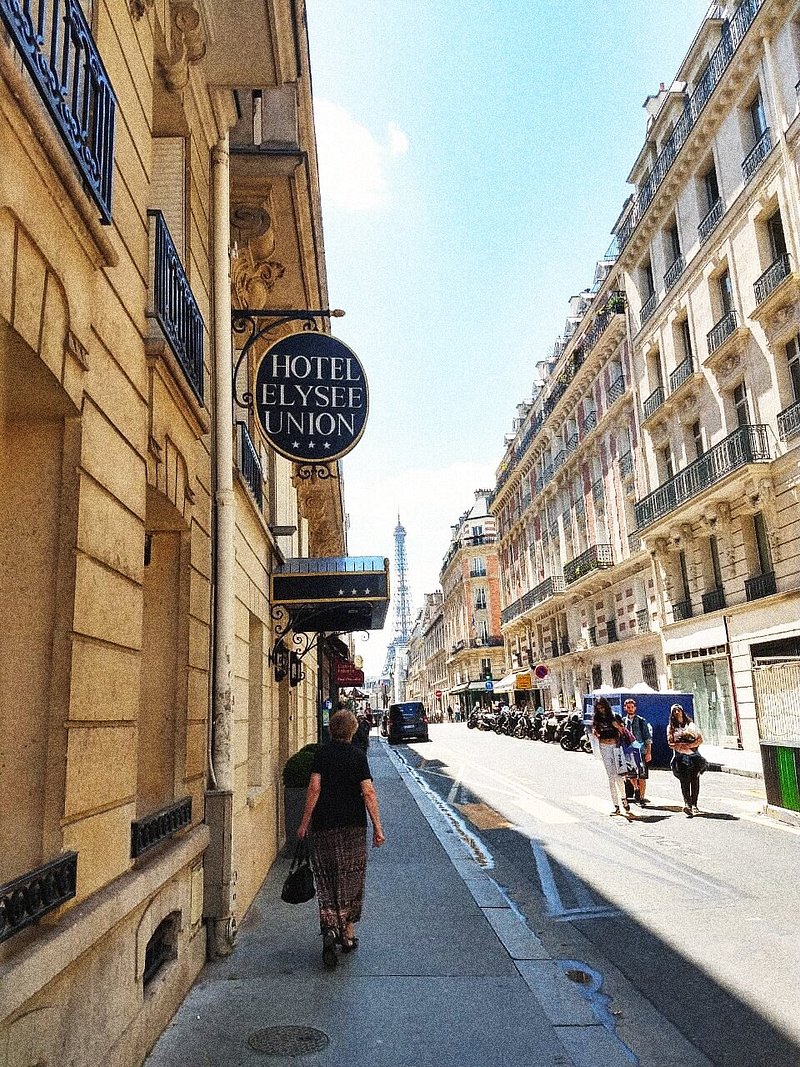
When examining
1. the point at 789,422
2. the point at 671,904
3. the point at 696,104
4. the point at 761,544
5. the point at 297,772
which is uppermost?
the point at 696,104

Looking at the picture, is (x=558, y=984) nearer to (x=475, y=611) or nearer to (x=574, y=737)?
(x=574, y=737)

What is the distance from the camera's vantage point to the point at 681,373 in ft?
85.6

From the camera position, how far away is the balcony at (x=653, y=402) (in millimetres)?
27766

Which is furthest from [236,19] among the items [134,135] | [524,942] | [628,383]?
[628,383]

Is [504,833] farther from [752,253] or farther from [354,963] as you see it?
[752,253]

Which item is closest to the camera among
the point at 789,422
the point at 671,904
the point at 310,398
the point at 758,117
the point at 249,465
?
the point at 671,904

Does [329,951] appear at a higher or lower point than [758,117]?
lower


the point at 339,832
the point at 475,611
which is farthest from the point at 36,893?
the point at 475,611

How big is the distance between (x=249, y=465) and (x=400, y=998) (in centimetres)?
502

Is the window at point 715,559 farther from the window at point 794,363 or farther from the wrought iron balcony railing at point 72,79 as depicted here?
the wrought iron balcony railing at point 72,79

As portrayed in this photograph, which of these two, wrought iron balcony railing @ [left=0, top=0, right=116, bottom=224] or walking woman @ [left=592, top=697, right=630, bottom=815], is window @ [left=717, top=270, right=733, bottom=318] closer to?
walking woman @ [left=592, top=697, right=630, bottom=815]

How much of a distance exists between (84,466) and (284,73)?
459cm

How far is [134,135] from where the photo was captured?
4285mm

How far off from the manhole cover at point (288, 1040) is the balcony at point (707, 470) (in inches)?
758
